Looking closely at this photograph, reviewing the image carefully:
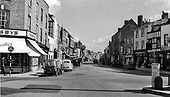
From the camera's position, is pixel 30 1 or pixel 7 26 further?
pixel 30 1

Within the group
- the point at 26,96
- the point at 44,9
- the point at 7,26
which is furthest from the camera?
the point at 44,9

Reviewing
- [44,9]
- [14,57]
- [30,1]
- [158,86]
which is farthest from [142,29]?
[158,86]

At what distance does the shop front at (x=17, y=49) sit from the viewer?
31.6m

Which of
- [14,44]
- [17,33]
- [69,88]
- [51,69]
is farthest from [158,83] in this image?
[17,33]

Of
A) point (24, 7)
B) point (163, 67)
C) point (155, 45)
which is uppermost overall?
point (24, 7)

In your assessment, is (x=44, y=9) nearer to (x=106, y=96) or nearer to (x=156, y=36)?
(x=156, y=36)

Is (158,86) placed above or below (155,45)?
below

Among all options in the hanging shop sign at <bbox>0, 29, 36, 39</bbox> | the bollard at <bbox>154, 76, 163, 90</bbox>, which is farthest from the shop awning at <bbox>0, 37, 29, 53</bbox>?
the bollard at <bbox>154, 76, 163, 90</bbox>

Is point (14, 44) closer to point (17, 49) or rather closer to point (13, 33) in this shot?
point (17, 49)

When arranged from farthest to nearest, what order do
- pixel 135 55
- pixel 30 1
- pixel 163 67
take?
pixel 135 55 < pixel 163 67 < pixel 30 1

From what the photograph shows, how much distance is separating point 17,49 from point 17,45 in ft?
2.74

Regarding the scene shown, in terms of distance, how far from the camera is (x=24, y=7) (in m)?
33.6

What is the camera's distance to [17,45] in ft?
106

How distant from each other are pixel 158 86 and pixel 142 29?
4938 centimetres
